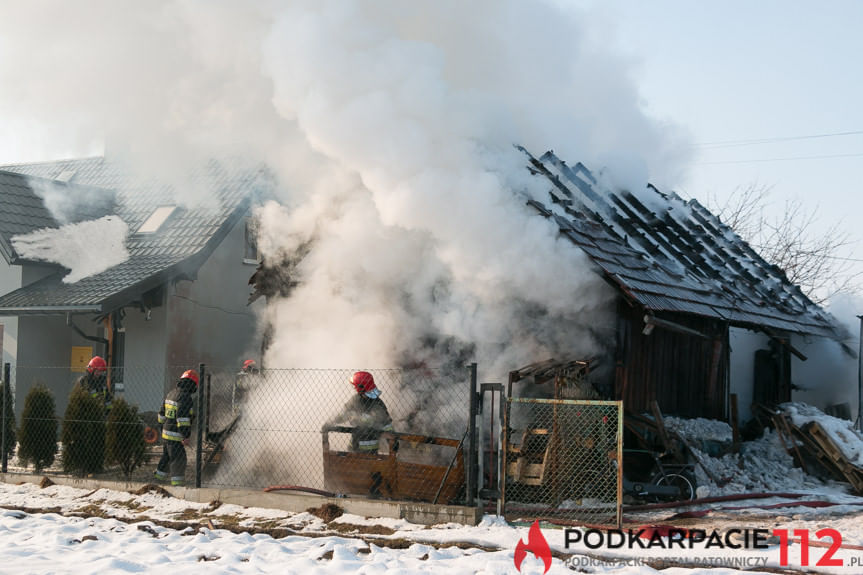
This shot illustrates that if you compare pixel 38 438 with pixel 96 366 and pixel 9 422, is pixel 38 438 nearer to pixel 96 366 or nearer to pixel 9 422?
pixel 9 422

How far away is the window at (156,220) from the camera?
1909 centimetres

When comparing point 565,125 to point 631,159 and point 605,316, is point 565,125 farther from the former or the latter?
point 605,316

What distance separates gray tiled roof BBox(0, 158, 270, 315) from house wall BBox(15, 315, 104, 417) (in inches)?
29.7

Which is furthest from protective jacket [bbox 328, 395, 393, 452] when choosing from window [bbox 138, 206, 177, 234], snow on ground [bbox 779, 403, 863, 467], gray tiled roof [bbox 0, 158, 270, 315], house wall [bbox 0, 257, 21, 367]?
window [bbox 138, 206, 177, 234]

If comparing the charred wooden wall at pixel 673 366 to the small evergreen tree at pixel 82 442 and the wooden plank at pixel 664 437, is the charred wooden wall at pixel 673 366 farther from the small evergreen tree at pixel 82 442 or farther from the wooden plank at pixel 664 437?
the small evergreen tree at pixel 82 442

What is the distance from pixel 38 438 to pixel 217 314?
6711 mm

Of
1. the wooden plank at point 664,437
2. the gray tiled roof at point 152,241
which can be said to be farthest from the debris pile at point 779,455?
the gray tiled roof at point 152,241

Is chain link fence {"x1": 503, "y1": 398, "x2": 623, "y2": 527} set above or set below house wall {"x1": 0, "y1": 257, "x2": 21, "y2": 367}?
below

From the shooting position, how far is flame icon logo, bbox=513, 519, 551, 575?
277 inches

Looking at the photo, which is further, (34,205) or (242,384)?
(34,205)

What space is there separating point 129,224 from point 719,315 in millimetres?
13104

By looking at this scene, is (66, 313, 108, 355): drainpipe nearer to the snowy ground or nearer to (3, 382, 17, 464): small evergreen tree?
(3, 382, 17, 464): small evergreen tree

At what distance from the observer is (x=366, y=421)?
32.8 ft

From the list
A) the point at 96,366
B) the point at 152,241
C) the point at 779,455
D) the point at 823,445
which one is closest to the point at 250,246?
the point at 152,241
